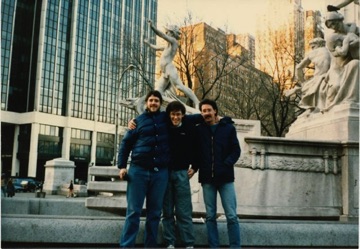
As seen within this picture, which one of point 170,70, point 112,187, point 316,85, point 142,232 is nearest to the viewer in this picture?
point 142,232

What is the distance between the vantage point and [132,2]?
3051 inches

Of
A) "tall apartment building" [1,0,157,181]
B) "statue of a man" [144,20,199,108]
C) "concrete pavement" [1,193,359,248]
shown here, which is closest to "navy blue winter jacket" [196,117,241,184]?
"concrete pavement" [1,193,359,248]

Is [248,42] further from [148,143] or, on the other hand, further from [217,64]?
[148,143]

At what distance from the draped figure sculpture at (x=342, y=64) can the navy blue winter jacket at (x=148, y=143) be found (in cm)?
476

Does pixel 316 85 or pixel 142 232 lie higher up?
pixel 316 85

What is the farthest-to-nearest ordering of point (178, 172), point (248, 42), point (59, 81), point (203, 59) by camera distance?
point (59, 81) → point (248, 42) → point (203, 59) → point (178, 172)

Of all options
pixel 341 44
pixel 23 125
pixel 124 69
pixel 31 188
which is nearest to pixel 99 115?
pixel 23 125

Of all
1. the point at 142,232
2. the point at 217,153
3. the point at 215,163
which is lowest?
the point at 142,232

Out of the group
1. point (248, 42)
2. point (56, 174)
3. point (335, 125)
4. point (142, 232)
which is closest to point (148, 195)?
point (142, 232)

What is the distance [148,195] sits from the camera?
482 centimetres

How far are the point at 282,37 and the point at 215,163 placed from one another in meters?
22.6

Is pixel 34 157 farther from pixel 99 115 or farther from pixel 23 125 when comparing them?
pixel 99 115

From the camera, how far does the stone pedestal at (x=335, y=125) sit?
7.56m

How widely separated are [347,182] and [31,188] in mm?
32621
